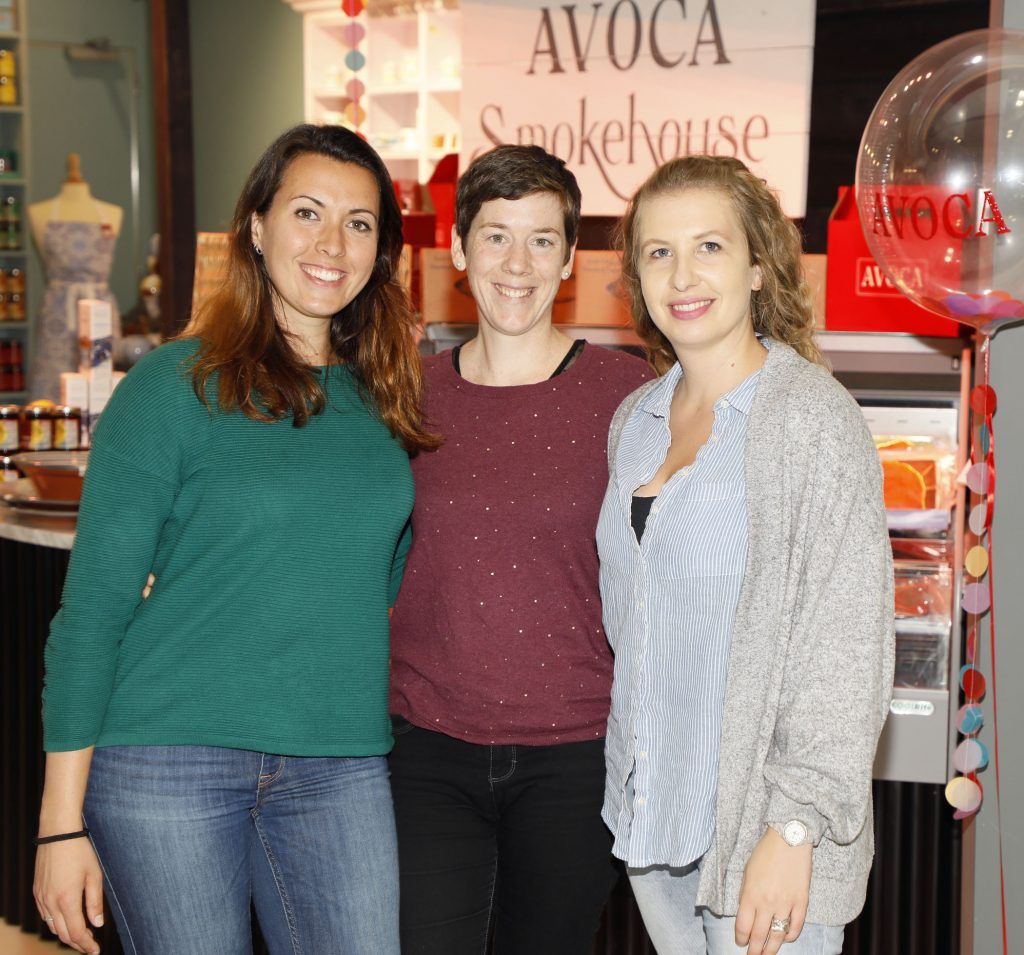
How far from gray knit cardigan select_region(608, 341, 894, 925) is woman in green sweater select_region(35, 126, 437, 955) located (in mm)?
516

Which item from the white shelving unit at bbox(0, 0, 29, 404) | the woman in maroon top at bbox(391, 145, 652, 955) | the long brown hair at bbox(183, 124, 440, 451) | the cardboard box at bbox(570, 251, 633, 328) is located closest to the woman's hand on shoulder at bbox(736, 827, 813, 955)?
the woman in maroon top at bbox(391, 145, 652, 955)

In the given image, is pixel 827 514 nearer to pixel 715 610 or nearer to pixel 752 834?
pixel 715 610

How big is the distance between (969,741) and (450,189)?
1749mm

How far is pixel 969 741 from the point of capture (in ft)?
7.40

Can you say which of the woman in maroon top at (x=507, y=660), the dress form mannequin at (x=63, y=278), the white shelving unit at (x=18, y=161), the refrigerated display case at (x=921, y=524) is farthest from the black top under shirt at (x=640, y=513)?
the white shelving unit at (x=18, y=161)

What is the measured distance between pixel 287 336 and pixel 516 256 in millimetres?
376

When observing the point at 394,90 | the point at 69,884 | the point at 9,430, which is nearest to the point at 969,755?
the point at 69,884

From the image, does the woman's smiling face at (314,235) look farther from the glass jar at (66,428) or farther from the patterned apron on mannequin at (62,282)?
the patterned apron on mannequin at (62,282)

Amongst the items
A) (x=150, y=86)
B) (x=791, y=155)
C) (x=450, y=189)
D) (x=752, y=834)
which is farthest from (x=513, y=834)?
(x=150, y=86)

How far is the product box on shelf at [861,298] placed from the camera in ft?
8.36

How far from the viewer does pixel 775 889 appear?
1421 millimetres

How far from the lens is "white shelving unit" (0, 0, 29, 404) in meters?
6.59

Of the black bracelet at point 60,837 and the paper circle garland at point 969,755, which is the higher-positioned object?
the black bracelet at point 60,837

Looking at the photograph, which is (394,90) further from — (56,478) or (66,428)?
(56,478)
